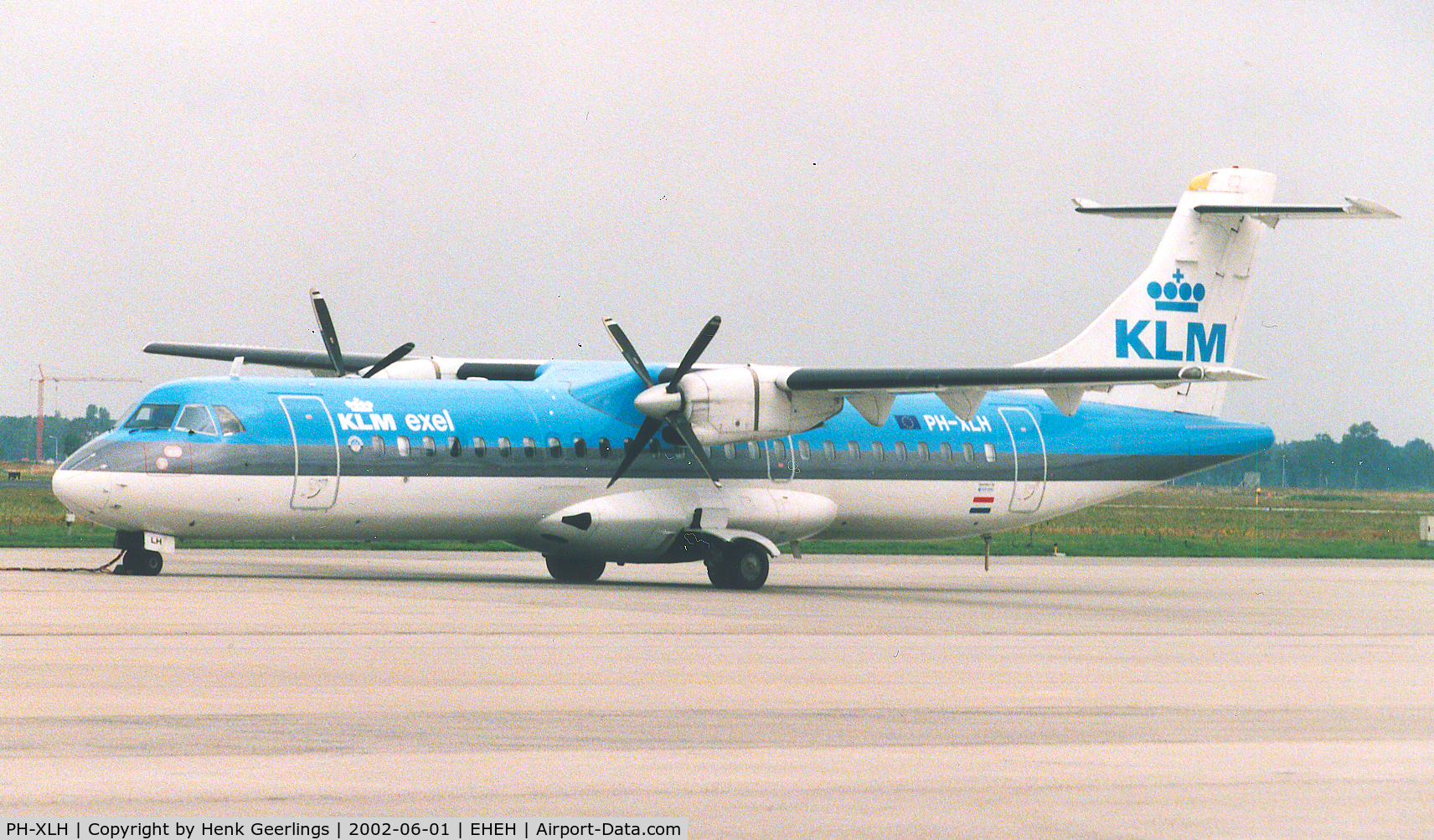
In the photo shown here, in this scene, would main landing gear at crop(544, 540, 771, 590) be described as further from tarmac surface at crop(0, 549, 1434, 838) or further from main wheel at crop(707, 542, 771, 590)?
tarmac surface at crop(0, 549, 1434, 838)

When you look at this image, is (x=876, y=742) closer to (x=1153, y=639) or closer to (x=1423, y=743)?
(x=1423, y=743)

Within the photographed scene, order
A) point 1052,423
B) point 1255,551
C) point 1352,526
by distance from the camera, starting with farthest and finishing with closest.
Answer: point 1352,526 → point 1255,551 → point 1052,423

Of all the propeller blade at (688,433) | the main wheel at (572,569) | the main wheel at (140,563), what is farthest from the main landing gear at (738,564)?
the main wheel at (140,563)

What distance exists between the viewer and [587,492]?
2827 centimetres

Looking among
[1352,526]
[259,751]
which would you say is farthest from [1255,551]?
[259,751]

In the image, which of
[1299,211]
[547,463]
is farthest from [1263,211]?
[547,463]

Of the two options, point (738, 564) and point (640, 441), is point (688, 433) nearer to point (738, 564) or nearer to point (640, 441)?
point (640, 441)

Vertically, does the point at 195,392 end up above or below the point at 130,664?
above

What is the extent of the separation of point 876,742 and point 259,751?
403 cm

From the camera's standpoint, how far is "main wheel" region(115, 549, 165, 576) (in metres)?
26.4

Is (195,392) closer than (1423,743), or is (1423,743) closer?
(1423,743)

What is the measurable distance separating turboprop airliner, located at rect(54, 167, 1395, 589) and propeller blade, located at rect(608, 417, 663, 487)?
4cm

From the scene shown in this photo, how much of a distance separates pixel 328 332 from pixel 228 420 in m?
6.08
